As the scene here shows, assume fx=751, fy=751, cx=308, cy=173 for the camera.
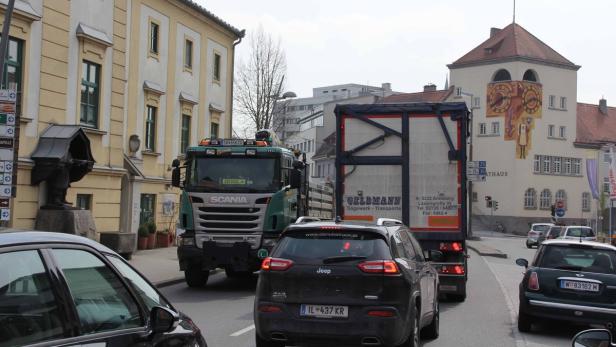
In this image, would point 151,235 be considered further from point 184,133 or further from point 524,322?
point 524,322

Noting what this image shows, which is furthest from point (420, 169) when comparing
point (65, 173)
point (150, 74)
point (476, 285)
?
point (150, 74)

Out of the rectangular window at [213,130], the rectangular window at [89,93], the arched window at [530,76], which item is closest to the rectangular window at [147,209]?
the rectangular window at [89,93]

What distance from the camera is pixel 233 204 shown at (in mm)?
16438

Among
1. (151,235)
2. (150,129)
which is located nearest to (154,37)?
(150,129)

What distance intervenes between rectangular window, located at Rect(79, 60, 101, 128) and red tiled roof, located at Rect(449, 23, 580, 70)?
65201 millimetres

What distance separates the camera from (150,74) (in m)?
28.5

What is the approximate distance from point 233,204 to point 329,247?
8.25 m

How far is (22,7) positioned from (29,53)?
1176 mm

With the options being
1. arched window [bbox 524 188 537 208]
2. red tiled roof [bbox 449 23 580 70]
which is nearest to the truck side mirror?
arched window [bbox 524 188 537 208]

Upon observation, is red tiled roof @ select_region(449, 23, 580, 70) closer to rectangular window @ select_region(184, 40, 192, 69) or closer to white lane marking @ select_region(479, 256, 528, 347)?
rectangular window @ select_region(184, 40, 192, 69)

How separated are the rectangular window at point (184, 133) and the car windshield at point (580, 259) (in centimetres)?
2233

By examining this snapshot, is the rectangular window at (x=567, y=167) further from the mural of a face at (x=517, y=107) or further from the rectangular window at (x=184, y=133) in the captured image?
the rectangular window at (x=184, y=133)

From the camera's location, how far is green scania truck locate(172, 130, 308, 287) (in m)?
16.3

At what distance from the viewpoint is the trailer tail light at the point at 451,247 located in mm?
14461
